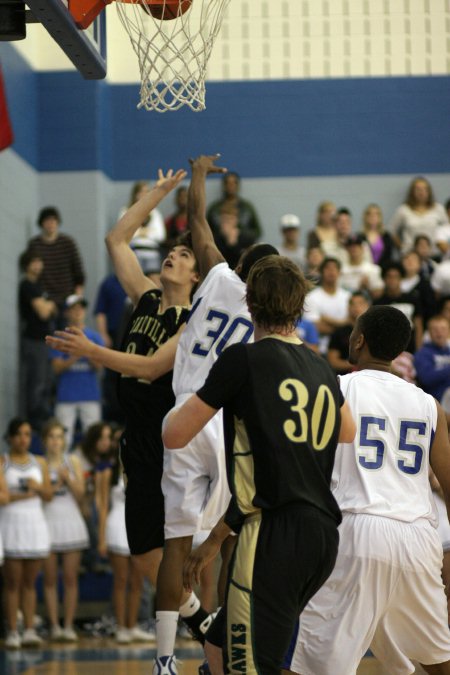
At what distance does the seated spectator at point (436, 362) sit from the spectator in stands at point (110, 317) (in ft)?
13.8

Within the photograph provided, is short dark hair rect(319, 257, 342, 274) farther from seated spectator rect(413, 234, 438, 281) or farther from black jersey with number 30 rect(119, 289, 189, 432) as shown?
black jersey with number 30 rect(119, 289, 189, 432)

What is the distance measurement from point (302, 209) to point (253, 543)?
1347 centimetres

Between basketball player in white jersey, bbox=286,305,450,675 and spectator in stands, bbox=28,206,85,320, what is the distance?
9.83m

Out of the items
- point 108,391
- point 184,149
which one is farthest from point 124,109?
point 108,391

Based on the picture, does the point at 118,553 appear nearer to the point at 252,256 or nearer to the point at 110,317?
the point at 110,317

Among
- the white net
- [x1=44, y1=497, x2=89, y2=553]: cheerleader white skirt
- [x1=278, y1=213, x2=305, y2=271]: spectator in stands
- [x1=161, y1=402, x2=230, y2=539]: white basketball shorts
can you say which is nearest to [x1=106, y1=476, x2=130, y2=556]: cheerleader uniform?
[x1=44, y1=497, x2=89, y2=553]: cheerleader white skirt

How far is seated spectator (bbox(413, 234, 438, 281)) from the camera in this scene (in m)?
14.1

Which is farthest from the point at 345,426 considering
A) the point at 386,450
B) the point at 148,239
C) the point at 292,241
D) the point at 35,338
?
the point at 292,241

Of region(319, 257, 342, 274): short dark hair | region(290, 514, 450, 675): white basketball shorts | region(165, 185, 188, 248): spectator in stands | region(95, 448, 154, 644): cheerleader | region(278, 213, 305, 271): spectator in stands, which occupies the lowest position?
region(95, 448, 154, 644): cheerleader

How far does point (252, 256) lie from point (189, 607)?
1.87 m

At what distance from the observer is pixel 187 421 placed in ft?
13.8

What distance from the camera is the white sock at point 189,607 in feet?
20.6

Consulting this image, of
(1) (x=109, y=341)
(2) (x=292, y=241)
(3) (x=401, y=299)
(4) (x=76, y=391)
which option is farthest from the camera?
(2) (x=292, y=241)

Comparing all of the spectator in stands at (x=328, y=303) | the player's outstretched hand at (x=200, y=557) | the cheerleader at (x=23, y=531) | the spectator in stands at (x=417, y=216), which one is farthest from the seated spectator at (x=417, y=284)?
the player's outstretched hand at (x=200, y=557)
